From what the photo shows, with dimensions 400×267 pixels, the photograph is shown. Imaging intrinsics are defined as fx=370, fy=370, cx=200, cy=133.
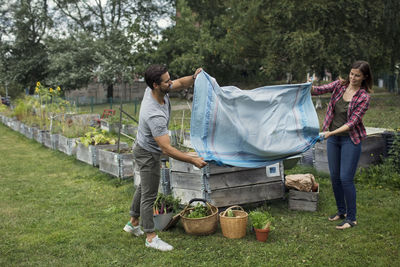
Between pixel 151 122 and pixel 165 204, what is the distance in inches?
48.5

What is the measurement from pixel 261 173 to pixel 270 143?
2.32 feet

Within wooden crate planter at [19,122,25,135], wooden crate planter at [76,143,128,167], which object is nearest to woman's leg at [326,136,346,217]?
wooden crate planter at [76,143,128,167]

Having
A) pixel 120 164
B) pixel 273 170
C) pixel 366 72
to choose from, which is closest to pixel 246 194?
pixel 273 170

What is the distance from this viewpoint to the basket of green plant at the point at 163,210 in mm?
3934

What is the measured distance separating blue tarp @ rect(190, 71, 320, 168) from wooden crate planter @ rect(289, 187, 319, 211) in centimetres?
71

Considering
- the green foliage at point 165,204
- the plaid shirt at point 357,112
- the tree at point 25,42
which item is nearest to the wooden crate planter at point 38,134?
the green foliage at point 165,204

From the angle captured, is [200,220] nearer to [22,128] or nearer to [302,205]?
[302,205]

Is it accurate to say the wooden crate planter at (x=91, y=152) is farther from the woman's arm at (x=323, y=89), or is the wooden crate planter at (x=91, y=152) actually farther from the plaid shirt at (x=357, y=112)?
the plaid shirt at (x=357, y=112)

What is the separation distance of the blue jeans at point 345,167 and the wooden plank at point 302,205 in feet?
1.25

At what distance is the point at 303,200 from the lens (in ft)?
14.3

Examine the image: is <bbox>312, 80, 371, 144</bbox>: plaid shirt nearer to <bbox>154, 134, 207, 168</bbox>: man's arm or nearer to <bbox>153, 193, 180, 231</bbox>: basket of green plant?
<bbox>154, 134, 207, 168</bbox>: man's arm

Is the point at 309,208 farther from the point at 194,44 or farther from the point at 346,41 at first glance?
the point at 194,44

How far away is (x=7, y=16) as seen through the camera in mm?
26969

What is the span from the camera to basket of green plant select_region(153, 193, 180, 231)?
3.93m
